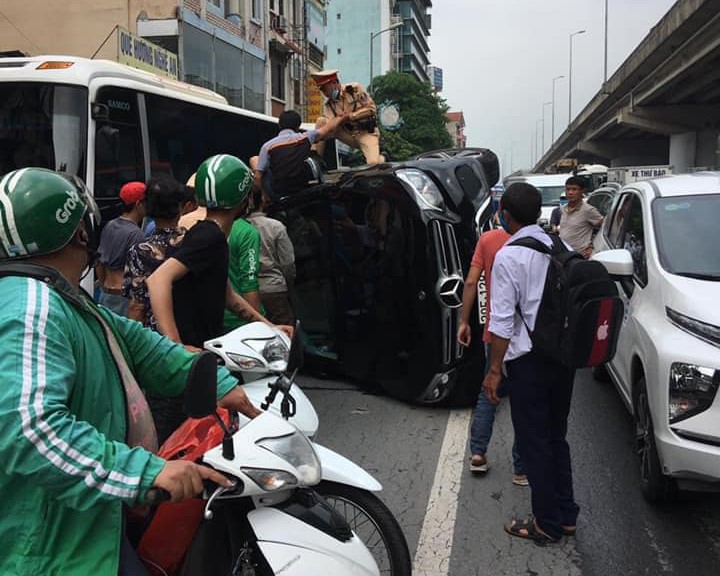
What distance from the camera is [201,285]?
3133 millimetres

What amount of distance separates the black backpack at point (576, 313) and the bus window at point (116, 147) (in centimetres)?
518

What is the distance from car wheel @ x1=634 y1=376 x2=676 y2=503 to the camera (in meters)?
3.62

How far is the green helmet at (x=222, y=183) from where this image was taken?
3.13 meters

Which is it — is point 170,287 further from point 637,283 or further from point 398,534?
point 637,283

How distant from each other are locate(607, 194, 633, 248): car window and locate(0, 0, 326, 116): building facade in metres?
13.7

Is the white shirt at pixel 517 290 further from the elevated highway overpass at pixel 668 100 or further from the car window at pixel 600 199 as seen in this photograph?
the elevated highway overpass at pixel 668 100

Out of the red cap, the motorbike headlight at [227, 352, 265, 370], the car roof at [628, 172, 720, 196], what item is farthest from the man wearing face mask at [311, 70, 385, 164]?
the motorbike headlight at [227, 352, 265, 370]

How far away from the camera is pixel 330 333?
5953mm

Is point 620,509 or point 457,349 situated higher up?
point 457,349

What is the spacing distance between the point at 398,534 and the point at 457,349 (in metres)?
2.82

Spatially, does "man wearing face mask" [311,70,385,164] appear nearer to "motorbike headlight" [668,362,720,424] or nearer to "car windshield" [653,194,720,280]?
"car windshield" [653,194,720,280]

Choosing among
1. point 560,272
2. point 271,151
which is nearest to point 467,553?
point 560,272

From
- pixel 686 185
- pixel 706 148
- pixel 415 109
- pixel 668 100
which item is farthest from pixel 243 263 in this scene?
pixel 415 109

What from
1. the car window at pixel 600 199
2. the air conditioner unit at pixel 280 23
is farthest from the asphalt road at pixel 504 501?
the air conditioner unit at pixel 280 23
